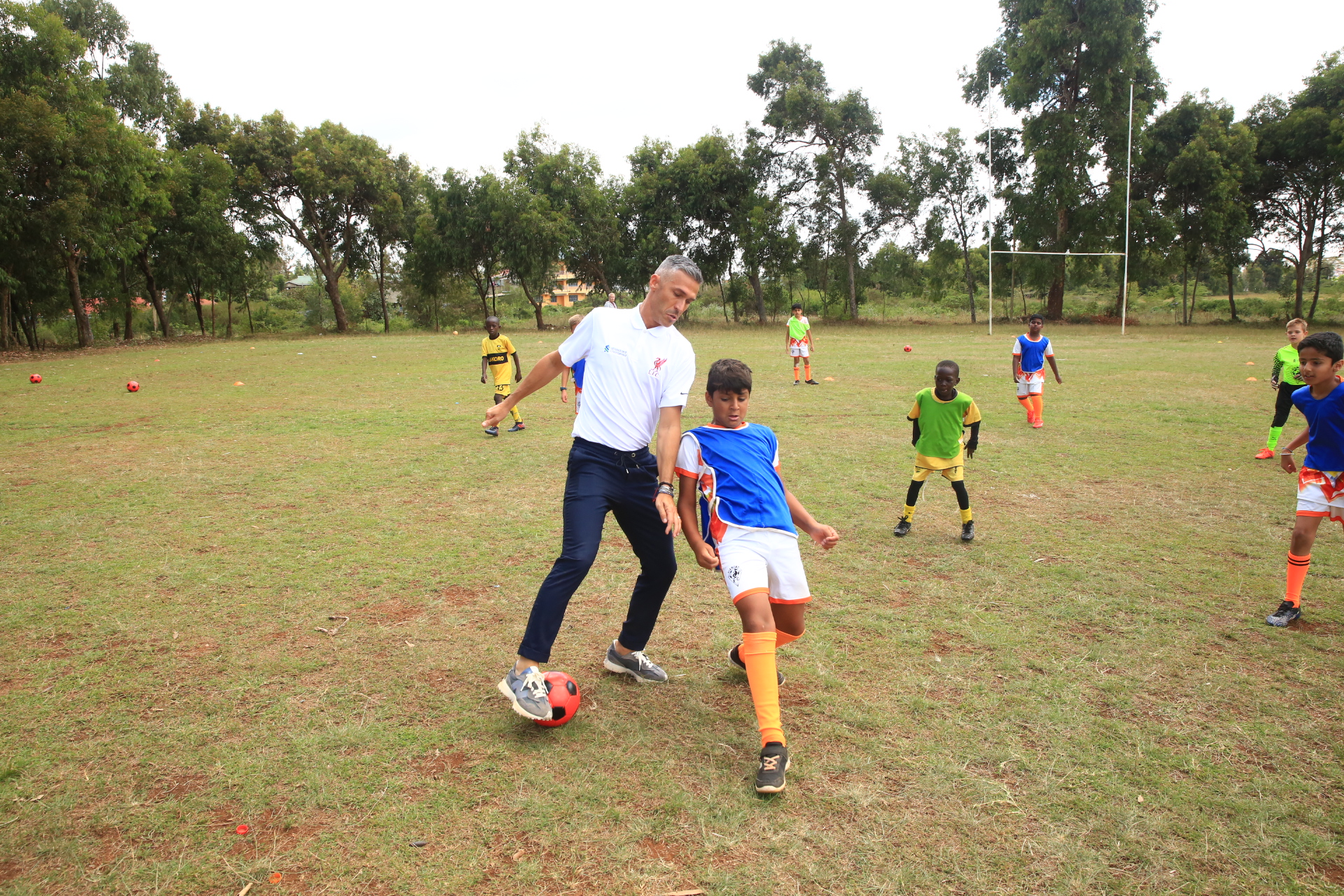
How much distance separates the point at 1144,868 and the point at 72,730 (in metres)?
4.58

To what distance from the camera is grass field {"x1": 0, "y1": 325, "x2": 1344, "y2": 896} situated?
2.91m

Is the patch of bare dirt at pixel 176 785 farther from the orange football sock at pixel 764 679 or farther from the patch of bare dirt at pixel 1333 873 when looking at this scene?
the patch of bare dirt at pixel 1333 873

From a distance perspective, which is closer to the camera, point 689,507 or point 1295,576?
point 689,507

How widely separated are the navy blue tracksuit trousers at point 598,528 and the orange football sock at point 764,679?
0.65m

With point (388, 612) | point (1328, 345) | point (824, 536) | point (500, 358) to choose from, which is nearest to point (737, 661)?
point (824, 536)

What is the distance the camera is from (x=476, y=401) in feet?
51.0

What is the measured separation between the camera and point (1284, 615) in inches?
191

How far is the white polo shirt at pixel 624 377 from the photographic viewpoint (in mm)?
3816

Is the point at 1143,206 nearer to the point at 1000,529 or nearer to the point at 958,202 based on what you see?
the point at 958,202

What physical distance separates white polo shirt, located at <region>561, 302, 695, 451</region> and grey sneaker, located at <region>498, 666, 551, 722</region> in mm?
1127

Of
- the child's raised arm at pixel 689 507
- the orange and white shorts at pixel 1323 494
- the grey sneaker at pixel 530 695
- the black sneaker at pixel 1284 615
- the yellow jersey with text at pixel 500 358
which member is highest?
the yellow jersey with text at pixel 500 358

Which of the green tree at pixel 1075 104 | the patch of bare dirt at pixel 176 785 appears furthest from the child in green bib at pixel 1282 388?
the green tree at pixel 1075 104

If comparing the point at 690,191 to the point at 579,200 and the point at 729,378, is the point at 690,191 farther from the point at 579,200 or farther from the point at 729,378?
the point at 729,378

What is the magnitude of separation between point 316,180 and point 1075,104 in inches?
1400
